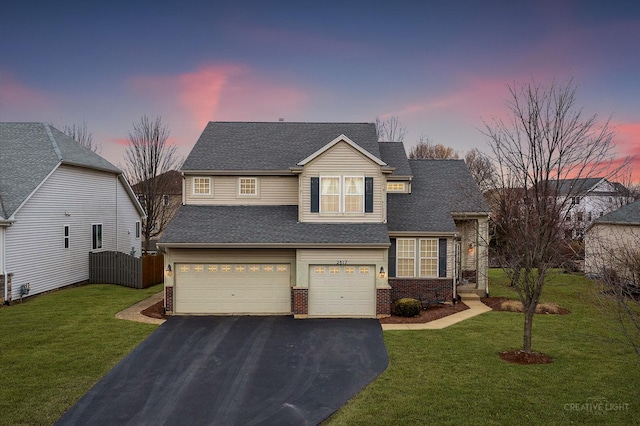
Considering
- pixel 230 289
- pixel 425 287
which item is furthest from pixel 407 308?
pixel 230 289

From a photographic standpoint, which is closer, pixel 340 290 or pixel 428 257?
pixel 340 290

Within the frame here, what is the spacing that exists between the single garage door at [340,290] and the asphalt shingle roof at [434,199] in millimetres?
3071

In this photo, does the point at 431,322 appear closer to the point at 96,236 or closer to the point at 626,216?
the point at 626,216

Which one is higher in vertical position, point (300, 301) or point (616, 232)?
point (616, 232)

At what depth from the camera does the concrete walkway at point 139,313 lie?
16330mm

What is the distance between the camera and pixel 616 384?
32.5 feet

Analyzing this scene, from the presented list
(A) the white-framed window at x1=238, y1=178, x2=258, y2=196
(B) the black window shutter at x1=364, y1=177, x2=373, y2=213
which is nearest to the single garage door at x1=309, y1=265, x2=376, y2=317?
(B) the black window shutter at x1=364, y1=177, x2=373, y2=213

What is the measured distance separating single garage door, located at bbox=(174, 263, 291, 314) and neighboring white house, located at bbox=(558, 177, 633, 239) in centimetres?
1119

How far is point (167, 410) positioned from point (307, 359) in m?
4.44

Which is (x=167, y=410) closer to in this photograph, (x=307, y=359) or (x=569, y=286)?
(x=307, y=359)

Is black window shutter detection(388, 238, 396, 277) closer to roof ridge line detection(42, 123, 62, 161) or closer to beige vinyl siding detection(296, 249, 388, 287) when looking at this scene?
beige vinyl siding detection(296, 249, 388, 287)

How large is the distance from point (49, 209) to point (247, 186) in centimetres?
1053

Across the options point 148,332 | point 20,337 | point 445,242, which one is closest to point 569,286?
point 445,242

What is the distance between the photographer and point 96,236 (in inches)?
1000
